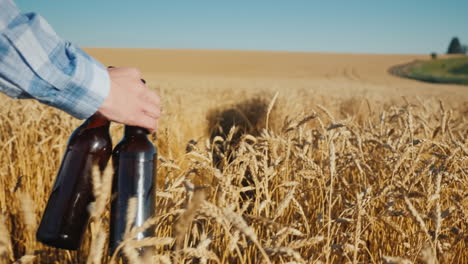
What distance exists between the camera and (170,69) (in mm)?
33906

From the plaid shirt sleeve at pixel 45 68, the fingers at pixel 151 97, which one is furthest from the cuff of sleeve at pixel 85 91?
the fingers at pixel 151 97

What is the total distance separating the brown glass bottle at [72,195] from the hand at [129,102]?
0.79 feet

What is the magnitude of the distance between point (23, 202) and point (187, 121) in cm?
352

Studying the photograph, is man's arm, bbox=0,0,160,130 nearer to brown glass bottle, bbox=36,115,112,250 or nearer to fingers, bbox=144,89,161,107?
fingers, bbox=144,89,161,107

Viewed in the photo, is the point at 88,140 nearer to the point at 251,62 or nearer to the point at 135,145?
the point at 135,145

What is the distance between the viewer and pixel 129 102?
92cm

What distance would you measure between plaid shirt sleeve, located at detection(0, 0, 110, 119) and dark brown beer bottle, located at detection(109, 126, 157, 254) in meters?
0.22

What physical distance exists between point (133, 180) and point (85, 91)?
0.32m

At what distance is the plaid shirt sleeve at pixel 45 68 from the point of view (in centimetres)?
74

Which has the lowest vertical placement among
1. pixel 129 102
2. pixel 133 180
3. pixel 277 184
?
pixel 277 184

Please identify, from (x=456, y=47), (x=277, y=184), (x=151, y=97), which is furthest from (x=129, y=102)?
(x=456, y=47)

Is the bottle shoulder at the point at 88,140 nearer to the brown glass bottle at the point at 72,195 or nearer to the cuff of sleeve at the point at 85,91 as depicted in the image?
the brown glass bottle at the point at 72,195

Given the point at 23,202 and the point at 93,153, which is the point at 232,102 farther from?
the point at 23,202

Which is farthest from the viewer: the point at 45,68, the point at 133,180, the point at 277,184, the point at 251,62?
the point at 251,62
